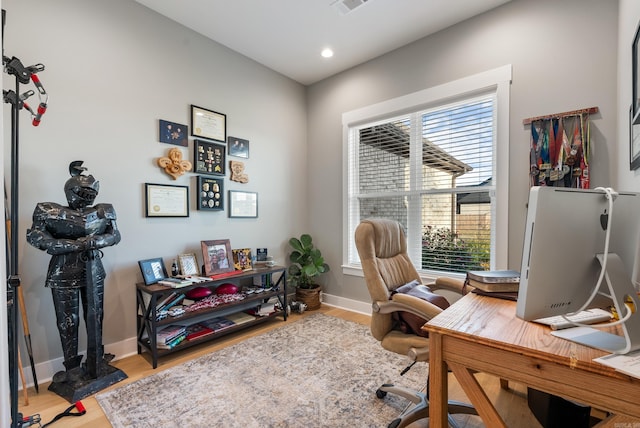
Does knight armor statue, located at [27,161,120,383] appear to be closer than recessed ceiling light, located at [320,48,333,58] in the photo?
Yes

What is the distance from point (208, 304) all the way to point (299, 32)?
8.91ft

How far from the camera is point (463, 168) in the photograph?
9.31 feet

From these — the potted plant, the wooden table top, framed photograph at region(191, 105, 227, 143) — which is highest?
framed photograph at region(191, 105, 227, 143)

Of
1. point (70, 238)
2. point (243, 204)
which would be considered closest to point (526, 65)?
point (243, 204)

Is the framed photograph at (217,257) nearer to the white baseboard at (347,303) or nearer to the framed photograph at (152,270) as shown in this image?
the framed photograph at (152,270)

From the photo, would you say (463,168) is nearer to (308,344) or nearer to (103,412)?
(308,344)

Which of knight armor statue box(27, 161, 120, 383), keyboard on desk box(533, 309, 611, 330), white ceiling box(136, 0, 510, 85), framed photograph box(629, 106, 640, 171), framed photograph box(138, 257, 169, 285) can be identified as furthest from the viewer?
white ceiling box(136, 0, 510, 85)

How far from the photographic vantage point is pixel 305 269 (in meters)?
3.54

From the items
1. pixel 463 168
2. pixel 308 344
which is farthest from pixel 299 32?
pixel 308 344

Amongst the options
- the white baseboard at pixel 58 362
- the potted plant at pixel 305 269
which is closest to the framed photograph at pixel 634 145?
the potted plant at pixel 305 269

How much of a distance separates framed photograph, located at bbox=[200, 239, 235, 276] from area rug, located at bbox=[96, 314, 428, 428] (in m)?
0.72

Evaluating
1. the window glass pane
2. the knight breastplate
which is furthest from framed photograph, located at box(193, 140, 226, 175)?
the window glass pane

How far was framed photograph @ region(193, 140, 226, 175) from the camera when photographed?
112 inches

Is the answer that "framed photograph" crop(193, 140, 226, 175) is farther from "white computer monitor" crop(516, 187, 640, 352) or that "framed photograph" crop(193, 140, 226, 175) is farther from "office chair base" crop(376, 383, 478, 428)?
"white computer monitor" crop(516, 187, 640, 352)
